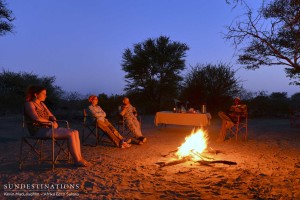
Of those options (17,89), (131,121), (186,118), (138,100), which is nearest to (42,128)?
(131,121)

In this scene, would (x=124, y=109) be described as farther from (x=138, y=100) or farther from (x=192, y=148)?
(x=138, y=100)

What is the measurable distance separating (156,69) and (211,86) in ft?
13.5

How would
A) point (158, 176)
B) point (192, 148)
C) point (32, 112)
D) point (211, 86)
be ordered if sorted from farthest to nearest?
1. point (211, 86)
2. point (192, 148)
3. point (32, 112)
4. point (158, 176)

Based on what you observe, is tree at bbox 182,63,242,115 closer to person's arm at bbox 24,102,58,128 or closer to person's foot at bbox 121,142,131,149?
person's foot at bbox 121,142,131,149

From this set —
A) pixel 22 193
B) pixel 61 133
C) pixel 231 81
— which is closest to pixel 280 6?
pixel 61 133

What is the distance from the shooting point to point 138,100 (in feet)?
60.1

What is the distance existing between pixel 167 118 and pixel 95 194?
559 cm

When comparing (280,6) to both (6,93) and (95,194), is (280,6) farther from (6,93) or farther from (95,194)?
(6,93)

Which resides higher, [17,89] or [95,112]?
[17,89]

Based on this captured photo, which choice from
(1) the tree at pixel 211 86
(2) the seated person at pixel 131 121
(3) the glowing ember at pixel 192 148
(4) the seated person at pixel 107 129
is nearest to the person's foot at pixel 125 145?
(4) the seated person at pixel 107 129

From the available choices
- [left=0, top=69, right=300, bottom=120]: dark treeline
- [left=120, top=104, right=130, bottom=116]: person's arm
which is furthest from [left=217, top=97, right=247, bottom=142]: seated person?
[left=0, top=69, right=300, bottom=120]: dark treeline

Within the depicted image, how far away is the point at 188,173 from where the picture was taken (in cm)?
424

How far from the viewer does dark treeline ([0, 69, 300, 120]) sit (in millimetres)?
14320

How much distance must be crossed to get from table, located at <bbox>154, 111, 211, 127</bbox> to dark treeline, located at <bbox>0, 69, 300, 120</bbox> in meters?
4.13
